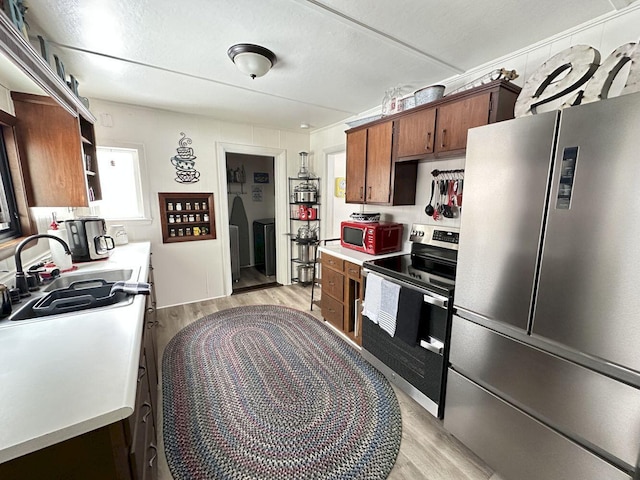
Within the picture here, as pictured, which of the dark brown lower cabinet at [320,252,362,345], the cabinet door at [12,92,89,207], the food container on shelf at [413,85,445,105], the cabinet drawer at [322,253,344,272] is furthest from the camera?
the cabinet drawer at [322,253,344,272]

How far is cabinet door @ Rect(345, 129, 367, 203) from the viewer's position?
2.73 m

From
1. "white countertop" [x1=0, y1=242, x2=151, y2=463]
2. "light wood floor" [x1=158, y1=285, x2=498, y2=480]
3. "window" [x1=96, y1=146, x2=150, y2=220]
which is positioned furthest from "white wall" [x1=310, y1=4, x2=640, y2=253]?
"window" [x1=96, y1=146, x2=150, y2=220]

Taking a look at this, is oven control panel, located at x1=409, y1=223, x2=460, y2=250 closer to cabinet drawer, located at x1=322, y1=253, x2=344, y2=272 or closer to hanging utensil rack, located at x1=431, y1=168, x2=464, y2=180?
hanging utensil rack, located at x1=431, y1=168, x2=464, y2=180

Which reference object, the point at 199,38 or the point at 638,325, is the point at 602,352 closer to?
the point at 638,325

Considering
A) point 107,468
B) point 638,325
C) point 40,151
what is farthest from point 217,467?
point 40,151

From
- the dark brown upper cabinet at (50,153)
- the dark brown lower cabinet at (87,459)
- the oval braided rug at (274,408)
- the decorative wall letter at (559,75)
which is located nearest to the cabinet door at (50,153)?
the dark brown upper cabinet at (50,153)

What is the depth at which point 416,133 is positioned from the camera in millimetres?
2152

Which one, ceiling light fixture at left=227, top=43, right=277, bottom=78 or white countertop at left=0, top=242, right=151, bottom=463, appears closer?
white countertop at left=0, top=242, right=151, bottom=463

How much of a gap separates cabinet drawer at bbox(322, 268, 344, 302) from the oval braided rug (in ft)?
1.40

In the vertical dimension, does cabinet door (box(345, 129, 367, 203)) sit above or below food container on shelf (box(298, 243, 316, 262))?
above

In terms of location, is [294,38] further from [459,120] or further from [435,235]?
[435,235]

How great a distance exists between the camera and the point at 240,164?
5.06m

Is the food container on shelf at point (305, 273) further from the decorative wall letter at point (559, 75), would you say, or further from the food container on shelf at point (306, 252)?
the decorative wall letter at point (559, 75)

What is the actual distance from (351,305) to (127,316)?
192 cm
